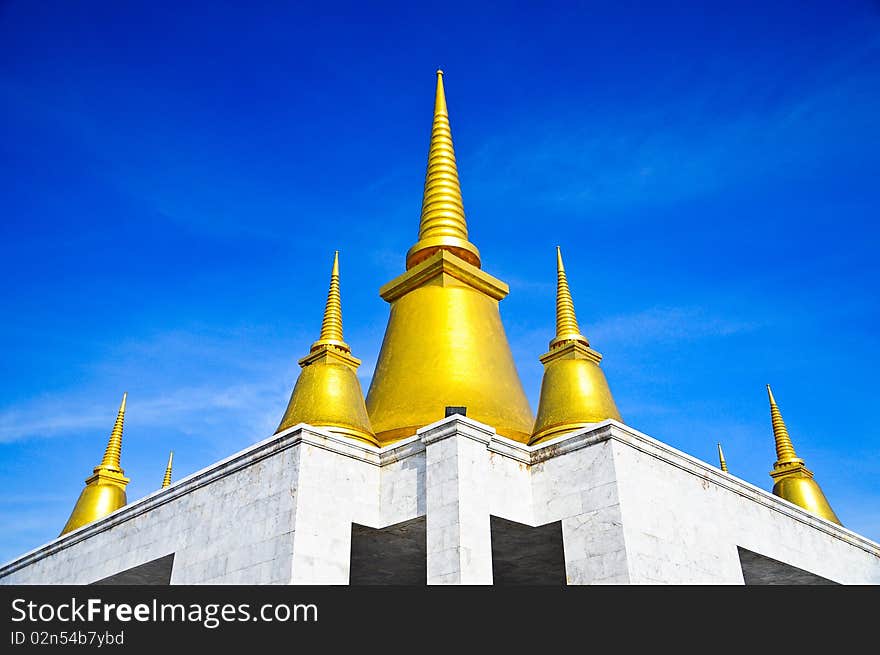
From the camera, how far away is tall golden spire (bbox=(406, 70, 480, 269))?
24.3m

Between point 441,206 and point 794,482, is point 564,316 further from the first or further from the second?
point 794,482

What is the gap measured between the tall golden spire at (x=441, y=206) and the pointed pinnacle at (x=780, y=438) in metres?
12.7

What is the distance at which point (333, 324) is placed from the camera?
2080cm

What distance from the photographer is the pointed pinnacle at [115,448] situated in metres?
27.8

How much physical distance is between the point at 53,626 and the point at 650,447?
10270 millimetres

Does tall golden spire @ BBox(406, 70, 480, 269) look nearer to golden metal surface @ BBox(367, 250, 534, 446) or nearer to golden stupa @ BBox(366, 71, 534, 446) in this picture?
golden stupa @ BBox(366, 71, 534, 446)

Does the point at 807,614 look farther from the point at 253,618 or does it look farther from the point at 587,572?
the point at 253,618

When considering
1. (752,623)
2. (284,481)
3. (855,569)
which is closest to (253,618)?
(284,481)

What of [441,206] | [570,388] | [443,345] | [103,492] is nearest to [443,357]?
[443,345]

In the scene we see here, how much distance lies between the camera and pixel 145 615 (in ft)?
39.3

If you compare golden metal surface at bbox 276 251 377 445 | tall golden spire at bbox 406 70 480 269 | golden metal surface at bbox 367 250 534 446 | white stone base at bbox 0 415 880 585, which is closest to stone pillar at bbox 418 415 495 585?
white stone base at bbox 0 415 880 585

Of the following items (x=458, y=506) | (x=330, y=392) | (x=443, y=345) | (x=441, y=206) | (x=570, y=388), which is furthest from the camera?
(x=441, y=206)

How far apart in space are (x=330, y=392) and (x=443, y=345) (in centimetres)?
371

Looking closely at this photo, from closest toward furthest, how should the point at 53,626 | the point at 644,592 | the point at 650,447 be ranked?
the point at 53,626
the point at 644,592
the point at 650,447
